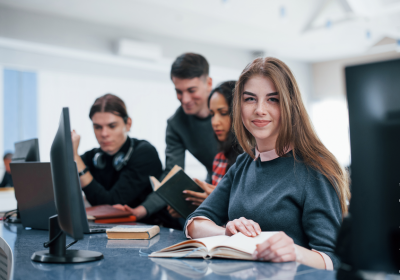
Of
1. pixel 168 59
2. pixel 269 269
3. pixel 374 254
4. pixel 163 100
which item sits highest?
pixel 168 59

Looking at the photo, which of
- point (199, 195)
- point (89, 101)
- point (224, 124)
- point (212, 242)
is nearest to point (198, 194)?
point (199, 195)

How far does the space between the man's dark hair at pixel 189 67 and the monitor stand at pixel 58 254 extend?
141 centimetres

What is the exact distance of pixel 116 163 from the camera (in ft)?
7.48

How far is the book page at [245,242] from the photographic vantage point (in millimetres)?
901

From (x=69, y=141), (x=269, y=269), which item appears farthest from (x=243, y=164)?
(x=69, y=141)

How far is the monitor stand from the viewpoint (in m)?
0.92

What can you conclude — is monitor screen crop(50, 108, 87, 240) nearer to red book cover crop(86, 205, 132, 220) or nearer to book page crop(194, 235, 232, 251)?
book page crop(194, 235, 232, 251)

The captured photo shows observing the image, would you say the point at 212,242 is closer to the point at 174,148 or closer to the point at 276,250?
the point at 276,250

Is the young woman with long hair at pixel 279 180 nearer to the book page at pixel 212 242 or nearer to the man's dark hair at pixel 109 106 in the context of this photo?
the book page at pixel 212 242

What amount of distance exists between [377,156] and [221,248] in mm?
522

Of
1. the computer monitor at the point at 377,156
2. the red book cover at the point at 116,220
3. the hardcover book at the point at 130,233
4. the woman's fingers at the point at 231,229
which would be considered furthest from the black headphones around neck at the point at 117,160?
the computer monitor at the point at 377,156

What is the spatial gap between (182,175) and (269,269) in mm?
819

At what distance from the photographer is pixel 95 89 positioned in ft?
19.5

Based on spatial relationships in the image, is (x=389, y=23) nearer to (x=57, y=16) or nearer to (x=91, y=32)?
(x=91, y=32)
